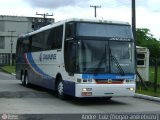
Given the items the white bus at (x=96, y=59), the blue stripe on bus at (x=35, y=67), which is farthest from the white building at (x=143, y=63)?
the white bus at (x=96, y=59)

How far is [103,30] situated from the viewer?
57.4 feet

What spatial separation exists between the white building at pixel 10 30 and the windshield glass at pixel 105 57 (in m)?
93.1

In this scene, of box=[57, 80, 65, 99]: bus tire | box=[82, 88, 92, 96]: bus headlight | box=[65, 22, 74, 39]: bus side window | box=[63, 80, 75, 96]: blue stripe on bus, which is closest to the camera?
box=[82, 88, 92, 96]: bus headlight

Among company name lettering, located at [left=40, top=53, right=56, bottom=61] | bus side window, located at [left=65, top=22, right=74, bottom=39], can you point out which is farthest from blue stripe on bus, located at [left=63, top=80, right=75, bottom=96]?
company name lettering, located at [left=40, top=53, right=56, bottom=61]

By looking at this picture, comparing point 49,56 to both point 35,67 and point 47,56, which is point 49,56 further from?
point 35,67

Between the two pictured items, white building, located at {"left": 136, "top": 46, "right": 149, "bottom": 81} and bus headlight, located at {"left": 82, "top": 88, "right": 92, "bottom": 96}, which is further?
white building, located at {"left": 136, "top": 46, "right": 149, "bottom": 81}

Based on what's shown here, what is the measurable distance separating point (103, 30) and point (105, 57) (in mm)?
1160

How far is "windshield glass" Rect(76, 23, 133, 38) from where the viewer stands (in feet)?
56.4

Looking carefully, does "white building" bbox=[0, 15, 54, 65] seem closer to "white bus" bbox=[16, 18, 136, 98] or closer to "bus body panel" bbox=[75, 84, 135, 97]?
"white bus" bbox=[16, 18, 136, 98]

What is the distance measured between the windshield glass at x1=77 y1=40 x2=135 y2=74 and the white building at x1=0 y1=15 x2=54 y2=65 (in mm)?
93108

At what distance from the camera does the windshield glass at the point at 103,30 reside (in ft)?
56.4

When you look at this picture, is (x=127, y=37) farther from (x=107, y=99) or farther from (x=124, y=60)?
(x=107, y=99)

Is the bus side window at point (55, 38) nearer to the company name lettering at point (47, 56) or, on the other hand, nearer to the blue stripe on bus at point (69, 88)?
the company name lettering at point (47, 56)

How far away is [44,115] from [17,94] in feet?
24.5
